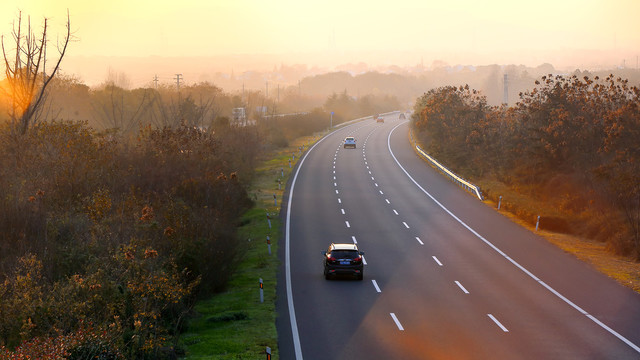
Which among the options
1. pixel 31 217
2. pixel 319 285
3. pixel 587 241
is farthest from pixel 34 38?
pixel 587 241

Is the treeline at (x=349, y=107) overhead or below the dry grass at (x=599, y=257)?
overhead

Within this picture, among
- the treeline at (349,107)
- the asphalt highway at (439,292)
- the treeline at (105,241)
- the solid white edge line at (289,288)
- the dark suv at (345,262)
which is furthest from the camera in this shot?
the treeline at (349,107)

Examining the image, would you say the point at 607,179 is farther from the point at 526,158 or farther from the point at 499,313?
the point at 499,313

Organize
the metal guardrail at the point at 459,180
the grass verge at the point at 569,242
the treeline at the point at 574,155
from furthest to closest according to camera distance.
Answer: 1. the metal guardrail at the point at 459,180
2. the treeline at the point at 574,155
3. the grass verge at the point at 569,242

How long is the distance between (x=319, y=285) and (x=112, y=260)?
35.7 feet

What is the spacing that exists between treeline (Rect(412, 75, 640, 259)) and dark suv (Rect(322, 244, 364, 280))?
13944 millimetres

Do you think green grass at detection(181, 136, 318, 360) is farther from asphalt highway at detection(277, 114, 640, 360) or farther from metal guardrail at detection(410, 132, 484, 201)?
metal guardrail at detection(410, 132, 484, 201)

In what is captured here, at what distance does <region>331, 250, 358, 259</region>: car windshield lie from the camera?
27812 millimetres

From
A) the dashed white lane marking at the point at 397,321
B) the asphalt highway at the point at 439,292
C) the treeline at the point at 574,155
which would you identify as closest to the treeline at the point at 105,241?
the asphalt highway at the point at 439,292

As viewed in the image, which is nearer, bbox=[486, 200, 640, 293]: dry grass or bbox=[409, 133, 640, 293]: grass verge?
bbox=[486, 200, 640, 293]: dry grass

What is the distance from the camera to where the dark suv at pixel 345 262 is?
1093 inches

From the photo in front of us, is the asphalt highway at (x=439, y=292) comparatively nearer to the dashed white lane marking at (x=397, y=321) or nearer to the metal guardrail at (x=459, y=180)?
the dashed white lane marking at (x=397, y=321)

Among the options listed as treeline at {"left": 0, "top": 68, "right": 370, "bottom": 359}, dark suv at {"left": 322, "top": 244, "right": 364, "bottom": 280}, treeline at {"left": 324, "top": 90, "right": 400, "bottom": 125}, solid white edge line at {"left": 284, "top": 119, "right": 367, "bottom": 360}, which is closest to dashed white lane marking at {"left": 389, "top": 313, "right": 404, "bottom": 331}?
solid white edge line at {"left": 284, "top": 119, "right": 367, "bottom": 360}

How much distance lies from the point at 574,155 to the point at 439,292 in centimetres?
2652
